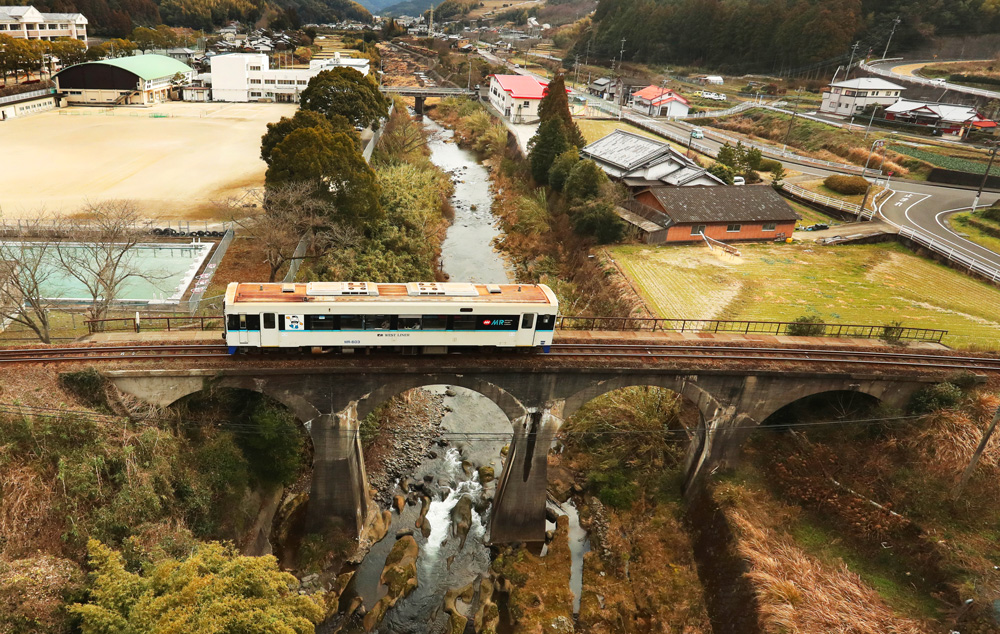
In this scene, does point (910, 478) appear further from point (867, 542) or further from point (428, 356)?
point (428, 356)

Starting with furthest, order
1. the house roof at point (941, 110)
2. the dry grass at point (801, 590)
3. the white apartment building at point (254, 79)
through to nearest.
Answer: the white apartment building at point (254, 79) < the house roof at point (941, 110) < the dry grass at point (801, 590)

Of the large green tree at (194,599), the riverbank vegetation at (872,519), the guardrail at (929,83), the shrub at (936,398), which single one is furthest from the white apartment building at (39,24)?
the guardrail at (929,83)

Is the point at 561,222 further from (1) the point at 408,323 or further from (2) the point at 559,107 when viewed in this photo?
(1) the point at 408,323

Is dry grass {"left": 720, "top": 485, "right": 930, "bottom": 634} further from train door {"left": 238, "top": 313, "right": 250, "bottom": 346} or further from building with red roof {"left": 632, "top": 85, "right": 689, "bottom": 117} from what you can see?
building with red roof {"left": 632, "top": 85, "right": 689, "bottom": 117}

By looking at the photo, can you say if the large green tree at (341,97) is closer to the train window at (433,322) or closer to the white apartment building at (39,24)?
the train window at (433,322)

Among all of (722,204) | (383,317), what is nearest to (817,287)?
(722,204)

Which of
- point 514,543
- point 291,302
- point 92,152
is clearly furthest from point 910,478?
point 92,152

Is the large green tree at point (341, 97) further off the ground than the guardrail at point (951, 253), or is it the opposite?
the large green tree at point (341, 97)
